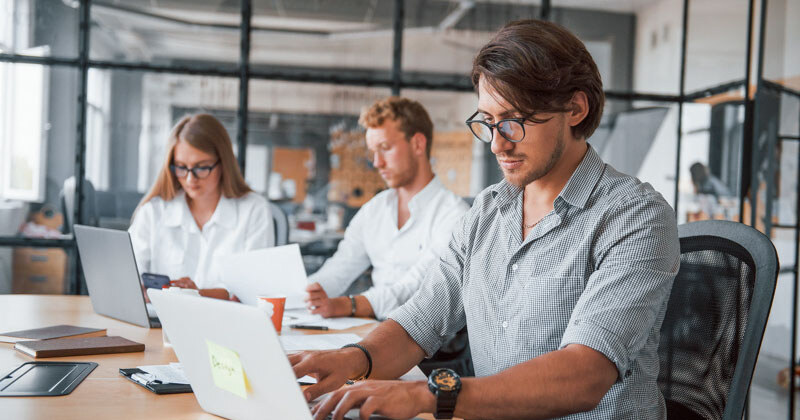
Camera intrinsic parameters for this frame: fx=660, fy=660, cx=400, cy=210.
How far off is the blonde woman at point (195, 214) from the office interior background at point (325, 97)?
2.16ft

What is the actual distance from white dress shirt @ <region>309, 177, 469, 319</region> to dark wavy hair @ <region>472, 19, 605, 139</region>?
4.03 ft

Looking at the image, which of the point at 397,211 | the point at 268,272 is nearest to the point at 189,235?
the point at 268,272

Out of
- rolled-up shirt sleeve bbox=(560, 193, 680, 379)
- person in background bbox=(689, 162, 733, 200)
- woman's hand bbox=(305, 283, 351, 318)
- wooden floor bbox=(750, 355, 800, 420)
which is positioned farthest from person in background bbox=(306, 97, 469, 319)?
wooden floor bbox=(750, 355, 800, 420)

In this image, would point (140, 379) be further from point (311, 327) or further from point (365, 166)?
point (365, 166)

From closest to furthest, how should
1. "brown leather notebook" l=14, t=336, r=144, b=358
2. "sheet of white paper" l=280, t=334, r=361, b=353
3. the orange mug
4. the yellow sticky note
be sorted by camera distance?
1. the yellow sticky note
2. "brown leather notebook" l=14, t=336, r=144, b=358
3. "sheet of white paper" l=280, t=334, r=361, b=353
4. the orange mug

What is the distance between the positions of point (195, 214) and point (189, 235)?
10 cm

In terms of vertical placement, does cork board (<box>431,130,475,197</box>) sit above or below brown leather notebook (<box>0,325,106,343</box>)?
above

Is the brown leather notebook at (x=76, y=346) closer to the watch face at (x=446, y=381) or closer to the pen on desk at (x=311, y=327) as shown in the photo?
the pen on desk at (x=311, y=327)

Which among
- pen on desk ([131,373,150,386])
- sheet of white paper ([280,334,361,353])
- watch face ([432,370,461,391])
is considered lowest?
sheet of white paper ([280,334,361,353])

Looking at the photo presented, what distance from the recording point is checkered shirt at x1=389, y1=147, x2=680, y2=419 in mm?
1207

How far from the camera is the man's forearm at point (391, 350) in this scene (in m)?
1.39

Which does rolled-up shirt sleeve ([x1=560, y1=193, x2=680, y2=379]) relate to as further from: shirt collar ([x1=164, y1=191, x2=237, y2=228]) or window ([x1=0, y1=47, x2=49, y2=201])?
window ([x1=0, y1=47, x2=49, y2=201])

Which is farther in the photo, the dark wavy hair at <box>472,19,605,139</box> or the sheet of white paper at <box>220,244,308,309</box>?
the sheet of white paper at <box>220,244,308,309</box>

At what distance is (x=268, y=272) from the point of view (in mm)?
2062
